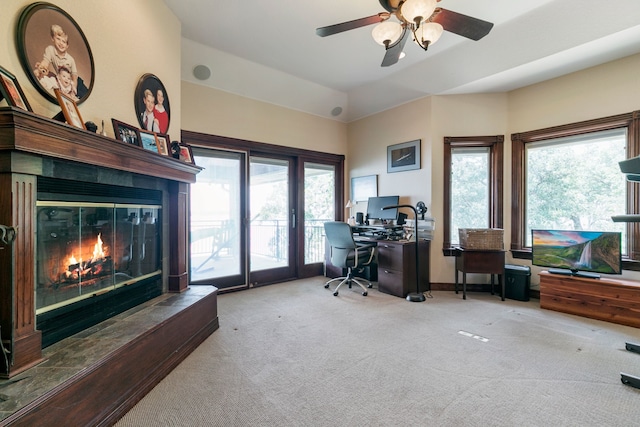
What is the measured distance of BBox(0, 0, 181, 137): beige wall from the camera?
4.70ft

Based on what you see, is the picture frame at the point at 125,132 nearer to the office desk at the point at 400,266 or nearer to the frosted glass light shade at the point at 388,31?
the frosted glass light shade at the point at 388,31

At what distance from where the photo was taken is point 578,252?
307 cm

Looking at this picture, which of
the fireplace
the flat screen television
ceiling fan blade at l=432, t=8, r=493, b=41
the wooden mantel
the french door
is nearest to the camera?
the wooden mantel

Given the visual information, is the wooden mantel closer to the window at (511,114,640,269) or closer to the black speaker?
the black speaker

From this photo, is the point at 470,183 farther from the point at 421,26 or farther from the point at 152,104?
the point at 152,104

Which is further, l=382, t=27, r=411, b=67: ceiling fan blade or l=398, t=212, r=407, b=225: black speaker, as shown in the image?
l=398, t=212, r=407, b=225: black speaker

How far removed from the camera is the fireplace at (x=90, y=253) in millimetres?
1558

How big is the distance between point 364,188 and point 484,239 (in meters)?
2.04

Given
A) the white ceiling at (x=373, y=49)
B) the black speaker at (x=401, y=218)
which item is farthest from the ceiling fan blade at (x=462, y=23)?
the black speaker at (x=401, y=218)

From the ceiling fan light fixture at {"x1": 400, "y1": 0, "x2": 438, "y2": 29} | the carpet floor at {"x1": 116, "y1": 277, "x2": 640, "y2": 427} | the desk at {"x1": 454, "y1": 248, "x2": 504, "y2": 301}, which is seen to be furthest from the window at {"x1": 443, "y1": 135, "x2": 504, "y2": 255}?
the ceiling fan light fixture at {"x1": 400, "y1": 0, "x2": 438, "y2": 29}

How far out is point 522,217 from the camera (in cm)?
381

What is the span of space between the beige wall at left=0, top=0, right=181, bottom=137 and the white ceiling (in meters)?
0.39

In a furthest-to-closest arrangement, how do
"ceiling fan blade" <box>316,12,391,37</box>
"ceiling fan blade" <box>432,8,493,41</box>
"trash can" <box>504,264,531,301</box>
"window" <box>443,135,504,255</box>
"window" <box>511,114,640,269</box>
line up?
1. "window" <box>443,135,504,255</box>
2. "trash can" <box>504,264,531,301</box>
3. "window" <box>511,114,640,269</box>
4. "ceiling fan blade" <box>316,12,391,37</box>
5. "ceiling fan blade" <box>432,8,493,41</box>

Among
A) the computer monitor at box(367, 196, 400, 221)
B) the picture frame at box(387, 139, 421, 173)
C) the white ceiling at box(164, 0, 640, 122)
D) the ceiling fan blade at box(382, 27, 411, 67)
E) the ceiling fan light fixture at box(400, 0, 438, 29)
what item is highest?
the white ceiling at box(164, 0, 640, 122)
